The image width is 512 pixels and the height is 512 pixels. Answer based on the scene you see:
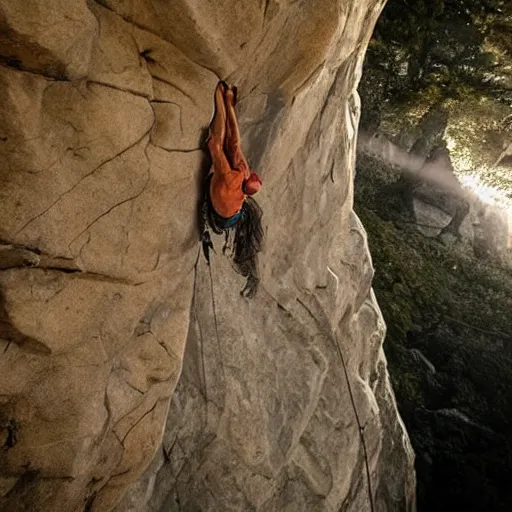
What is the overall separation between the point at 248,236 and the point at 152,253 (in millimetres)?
1388

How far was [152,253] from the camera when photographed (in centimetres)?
399

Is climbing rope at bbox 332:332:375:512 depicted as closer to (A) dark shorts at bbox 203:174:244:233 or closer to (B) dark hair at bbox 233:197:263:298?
(B) dark hair at bbox 233:197:263:298

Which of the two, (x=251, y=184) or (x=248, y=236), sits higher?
(x=251, y=184)

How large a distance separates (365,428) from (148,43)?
8242 mm

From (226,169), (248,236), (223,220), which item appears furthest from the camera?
(248,236)

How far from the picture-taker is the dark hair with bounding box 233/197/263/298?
4.81 m

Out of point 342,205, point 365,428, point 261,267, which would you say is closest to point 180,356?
point 261,267

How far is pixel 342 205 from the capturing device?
26.2ft

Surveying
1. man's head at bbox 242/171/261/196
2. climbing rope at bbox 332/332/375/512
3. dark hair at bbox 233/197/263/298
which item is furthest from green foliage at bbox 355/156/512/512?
man's head at bbox 242/171/261/196

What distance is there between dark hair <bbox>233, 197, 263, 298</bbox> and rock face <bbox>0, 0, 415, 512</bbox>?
413 millimetres

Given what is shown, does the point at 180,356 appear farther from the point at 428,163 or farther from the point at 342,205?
the point at 428,163

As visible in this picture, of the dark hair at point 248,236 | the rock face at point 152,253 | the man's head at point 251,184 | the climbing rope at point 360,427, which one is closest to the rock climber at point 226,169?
the man's head at point 251,184

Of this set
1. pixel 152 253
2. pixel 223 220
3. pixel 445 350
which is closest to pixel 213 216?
pixel 223 220

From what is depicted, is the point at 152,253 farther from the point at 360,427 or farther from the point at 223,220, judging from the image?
the point at 360,427
